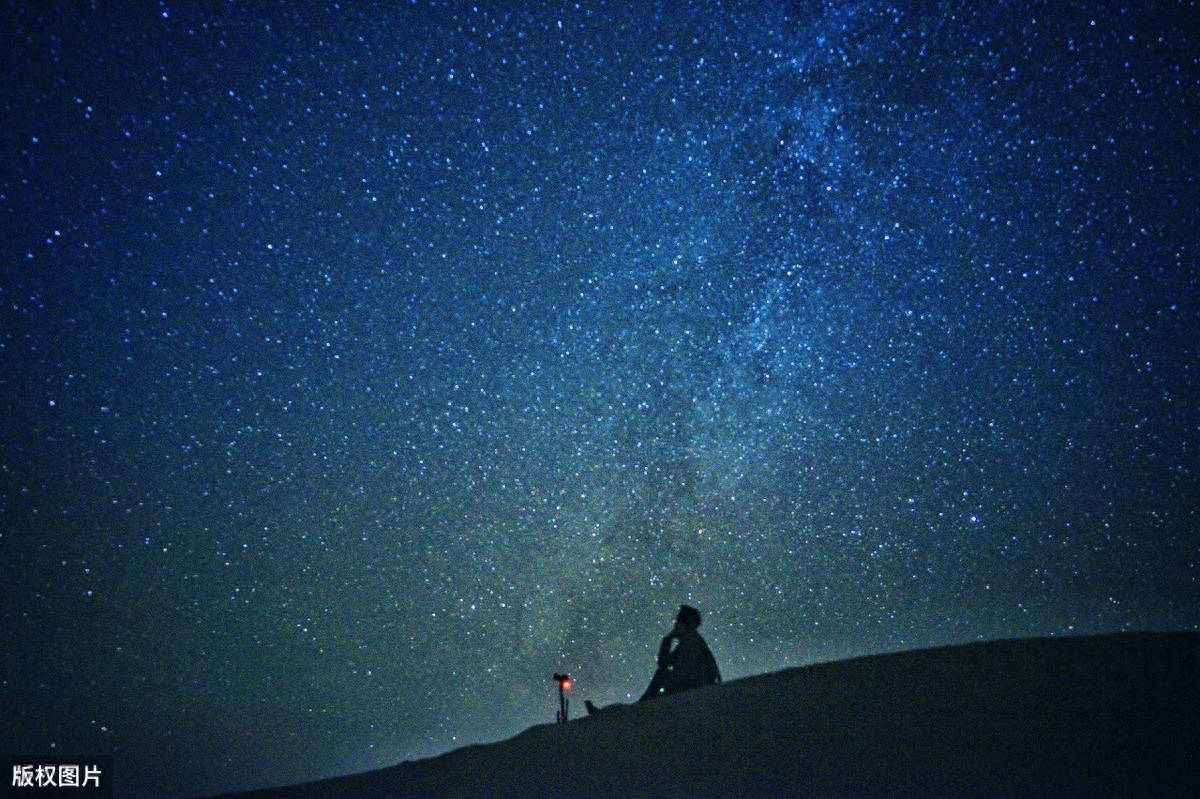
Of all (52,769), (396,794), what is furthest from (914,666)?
(52,769)

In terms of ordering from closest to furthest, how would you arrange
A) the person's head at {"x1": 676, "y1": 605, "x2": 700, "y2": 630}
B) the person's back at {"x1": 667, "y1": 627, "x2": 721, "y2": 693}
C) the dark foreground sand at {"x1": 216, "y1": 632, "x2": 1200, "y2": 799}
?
the dark foreground sand at {"x1": 216, "y1": 632, "x2": 1200, "y2": 799}
the person's back at {"x1": 667, "y1": 627, "x2": 721, "y2": 693}
the person's head at {"x1": 676, "y1": 605, "x2": 700, "y2": 630}

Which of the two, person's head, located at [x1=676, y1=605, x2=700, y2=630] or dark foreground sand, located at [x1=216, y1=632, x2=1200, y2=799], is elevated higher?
person's head, located at [x1=676, y1=605, x2=700, y2=630]

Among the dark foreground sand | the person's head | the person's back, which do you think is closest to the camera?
the dark foreground sand

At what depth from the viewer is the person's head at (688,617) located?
845 cm

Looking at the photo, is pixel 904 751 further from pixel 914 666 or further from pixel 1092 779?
pixel 914 666

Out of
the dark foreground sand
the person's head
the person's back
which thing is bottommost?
the dark foreground sand

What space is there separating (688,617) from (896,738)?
4249 mm

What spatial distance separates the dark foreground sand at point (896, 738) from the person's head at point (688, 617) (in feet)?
5.70

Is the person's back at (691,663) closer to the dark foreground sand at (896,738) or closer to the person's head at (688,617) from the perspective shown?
the person's head at (688,617)

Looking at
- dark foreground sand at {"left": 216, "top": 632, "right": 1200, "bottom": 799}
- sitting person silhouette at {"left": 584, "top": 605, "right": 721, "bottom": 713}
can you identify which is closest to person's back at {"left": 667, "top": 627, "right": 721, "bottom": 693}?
sitting person silhouette at {"left": 584, "top": 605, "right": 721, "bottom": 713}

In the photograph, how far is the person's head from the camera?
8453 millimetres

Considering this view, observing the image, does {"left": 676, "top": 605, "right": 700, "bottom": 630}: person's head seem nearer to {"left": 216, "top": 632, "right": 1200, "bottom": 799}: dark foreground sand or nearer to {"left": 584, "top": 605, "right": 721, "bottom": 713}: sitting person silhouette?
{"left": 584, "top": 605, "right": 721, "bottom": 713}: sitting person silhouette

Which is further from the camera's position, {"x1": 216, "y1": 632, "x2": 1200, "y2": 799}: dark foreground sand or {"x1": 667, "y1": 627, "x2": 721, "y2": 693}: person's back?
{"x1": 667, "y1": 627, "x2": 721, "y2": 693}: person's back

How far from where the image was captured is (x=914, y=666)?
6.26 m
